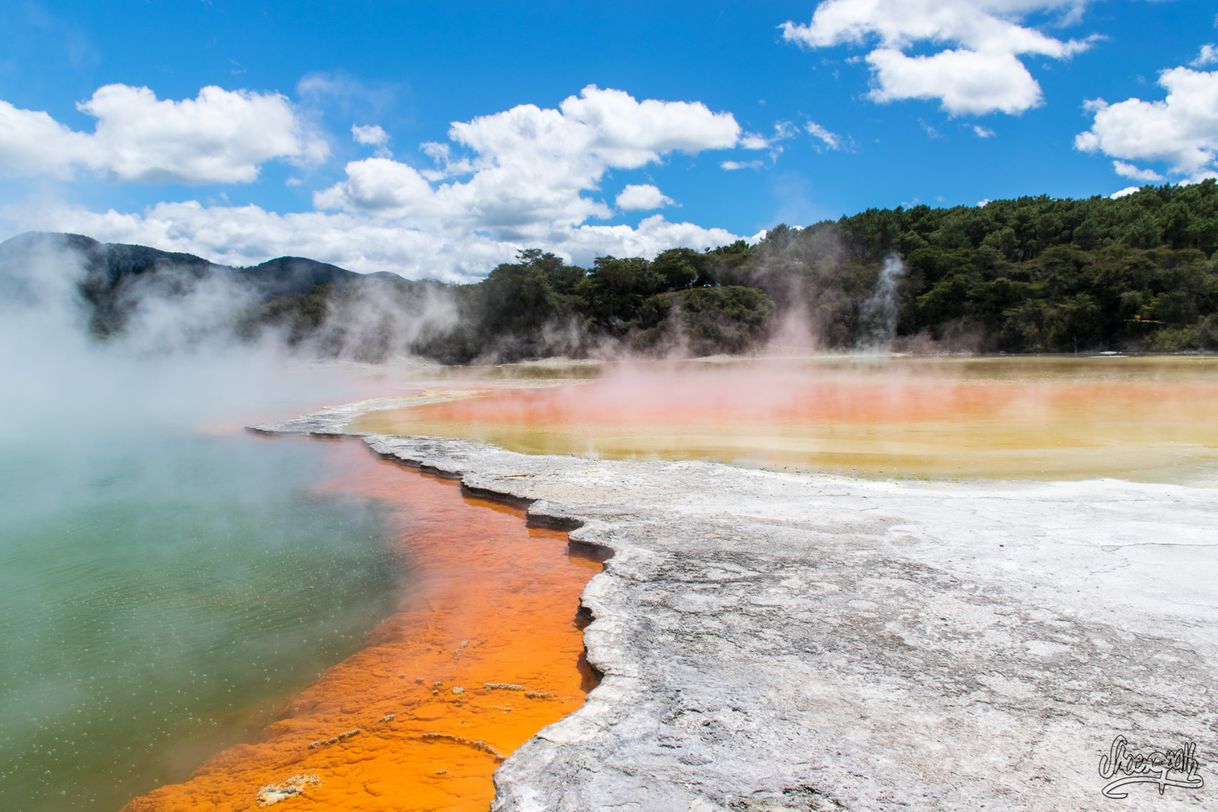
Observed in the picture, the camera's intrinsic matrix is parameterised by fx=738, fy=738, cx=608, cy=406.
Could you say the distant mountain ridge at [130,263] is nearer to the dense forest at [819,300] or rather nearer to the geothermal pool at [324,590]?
the dense forest at [819,300]

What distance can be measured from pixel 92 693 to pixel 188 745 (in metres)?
0.74

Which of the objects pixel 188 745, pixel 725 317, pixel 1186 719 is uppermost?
pixel 725 317

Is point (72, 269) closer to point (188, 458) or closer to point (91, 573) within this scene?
point (188, 458)

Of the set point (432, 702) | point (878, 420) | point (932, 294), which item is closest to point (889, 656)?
point (432, 702)

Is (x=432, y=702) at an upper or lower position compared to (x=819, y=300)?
lower

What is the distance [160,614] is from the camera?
13.6 feet

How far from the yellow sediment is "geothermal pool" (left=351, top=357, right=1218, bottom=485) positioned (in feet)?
11.3

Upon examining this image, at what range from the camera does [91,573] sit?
4.83m

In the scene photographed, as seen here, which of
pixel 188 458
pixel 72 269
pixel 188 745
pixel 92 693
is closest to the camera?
pixel 188 745

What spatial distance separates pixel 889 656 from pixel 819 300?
32.2m

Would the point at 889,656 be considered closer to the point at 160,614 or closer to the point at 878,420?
the point at 160,614

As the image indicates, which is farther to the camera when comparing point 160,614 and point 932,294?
point 932,294

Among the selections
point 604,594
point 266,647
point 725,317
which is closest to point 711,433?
point 604,594

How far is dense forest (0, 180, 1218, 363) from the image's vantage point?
27.9m
